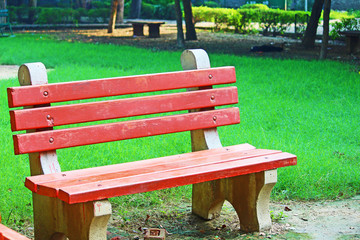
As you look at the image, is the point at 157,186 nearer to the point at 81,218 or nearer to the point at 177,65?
the point at 81,218

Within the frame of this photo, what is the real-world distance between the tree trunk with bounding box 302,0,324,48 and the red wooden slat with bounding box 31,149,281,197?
1316cm

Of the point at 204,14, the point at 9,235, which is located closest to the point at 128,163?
the point at 9,235

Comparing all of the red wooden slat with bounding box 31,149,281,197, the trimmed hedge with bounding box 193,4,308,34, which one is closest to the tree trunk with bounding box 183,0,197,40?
the trimmed hedge with bounding box 193,4,308,34

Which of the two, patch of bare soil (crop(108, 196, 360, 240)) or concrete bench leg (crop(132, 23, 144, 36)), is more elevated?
concrete bench leg (crop(132, 23, 144, 36))

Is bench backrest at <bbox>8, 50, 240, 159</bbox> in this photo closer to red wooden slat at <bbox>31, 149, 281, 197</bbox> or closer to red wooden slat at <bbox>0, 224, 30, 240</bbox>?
red wooden slat at <bbox>31, 149, 281, 197</bbox>

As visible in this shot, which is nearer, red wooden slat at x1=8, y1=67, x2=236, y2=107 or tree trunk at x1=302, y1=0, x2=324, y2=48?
red wooden slat at x1=8, y1=67, x2=236, y2=107

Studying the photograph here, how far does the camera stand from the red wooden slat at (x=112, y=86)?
3.38 m

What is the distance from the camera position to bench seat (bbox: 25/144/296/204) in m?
3.09

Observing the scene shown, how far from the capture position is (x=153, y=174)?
3.37 m

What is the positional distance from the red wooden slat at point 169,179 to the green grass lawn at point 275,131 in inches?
40.9

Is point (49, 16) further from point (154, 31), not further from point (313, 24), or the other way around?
point (313, 24)

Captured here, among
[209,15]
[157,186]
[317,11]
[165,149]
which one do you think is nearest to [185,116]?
[157,186]

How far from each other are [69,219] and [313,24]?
14134 mm

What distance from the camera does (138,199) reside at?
4.49 metres
